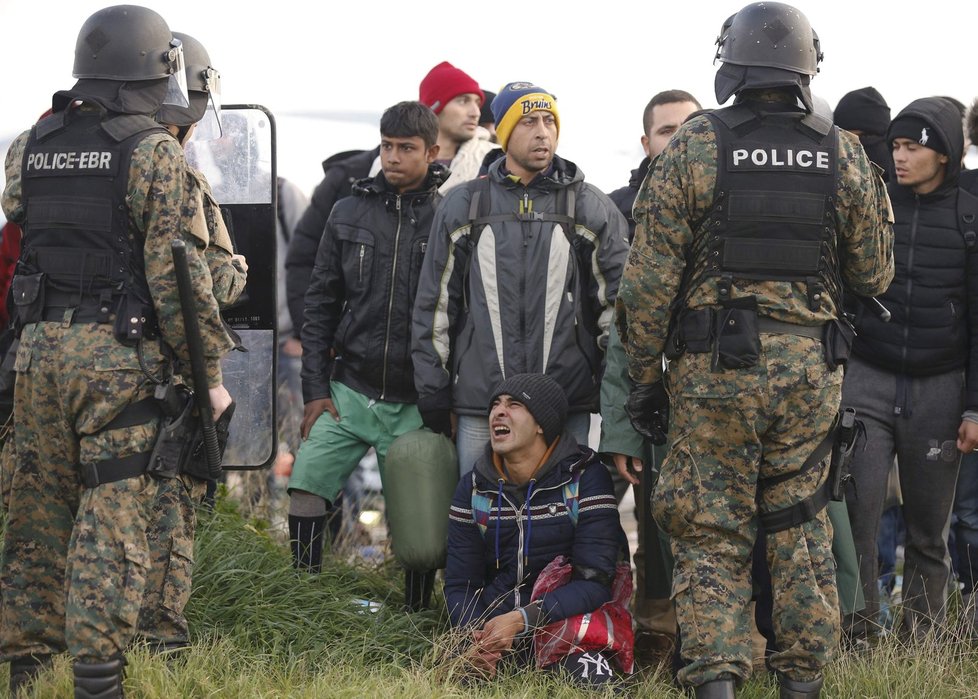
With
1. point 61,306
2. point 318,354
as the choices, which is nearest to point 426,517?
point 318,354

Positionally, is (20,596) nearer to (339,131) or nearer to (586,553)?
(586,553)

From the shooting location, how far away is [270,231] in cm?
482

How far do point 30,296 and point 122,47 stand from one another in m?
0.75

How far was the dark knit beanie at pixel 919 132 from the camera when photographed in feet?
14.6

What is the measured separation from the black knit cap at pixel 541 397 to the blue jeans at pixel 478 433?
22 centimetres

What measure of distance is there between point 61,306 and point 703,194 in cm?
181

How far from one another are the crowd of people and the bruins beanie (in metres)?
0.02

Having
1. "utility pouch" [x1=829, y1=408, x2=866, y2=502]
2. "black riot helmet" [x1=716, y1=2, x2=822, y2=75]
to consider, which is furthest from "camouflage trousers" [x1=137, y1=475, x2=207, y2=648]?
"black riot helmet" [x1=716, y1=2, x2=822, y2=75]

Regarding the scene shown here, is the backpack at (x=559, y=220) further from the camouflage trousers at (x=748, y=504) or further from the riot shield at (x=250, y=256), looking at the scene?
the camouflage trousers at (x=748, y=504)

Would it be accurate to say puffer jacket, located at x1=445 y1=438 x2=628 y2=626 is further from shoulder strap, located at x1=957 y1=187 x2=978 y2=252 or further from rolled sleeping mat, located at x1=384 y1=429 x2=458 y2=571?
shoulder strap, located at x1=957 y1=187 x2=978 y2=252

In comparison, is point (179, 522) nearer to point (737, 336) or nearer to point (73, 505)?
point (73, 505)

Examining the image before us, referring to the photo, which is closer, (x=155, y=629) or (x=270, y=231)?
(x=155, y=629)

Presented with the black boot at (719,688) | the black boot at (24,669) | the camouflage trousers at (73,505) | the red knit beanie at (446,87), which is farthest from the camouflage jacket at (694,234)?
the red knit beanie at (446,87)

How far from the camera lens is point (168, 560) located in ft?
12.0
